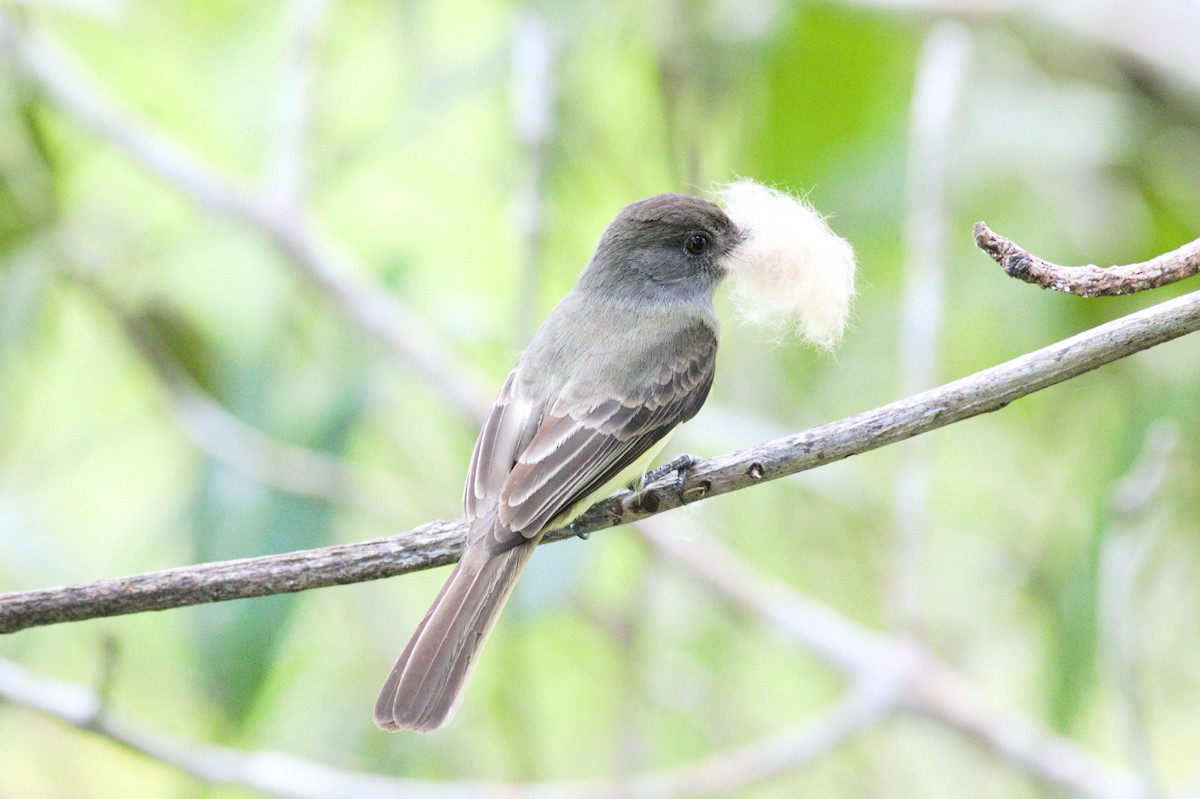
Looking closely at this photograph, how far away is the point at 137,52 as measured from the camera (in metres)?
4.75

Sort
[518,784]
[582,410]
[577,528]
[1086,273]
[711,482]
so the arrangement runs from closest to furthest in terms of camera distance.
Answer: [1086,273] < [711,482] < [577,528] < [582,410] < [518,784]

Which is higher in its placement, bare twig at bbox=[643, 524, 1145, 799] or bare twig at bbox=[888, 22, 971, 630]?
bare twig at bbox=[888, 22, 971, 630]

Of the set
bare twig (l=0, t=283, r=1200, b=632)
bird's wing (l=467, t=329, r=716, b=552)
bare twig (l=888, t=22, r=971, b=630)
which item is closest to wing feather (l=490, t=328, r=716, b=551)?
bird's wing (l=467, t=329, r=716, b=552)

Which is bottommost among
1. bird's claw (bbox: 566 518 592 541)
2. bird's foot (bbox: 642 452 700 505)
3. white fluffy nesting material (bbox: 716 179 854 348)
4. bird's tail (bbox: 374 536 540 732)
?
bird's tail (bbox: 374 536 540 732)

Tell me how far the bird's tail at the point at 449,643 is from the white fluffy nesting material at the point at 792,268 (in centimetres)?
68

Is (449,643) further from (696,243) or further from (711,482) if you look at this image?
(696,243)

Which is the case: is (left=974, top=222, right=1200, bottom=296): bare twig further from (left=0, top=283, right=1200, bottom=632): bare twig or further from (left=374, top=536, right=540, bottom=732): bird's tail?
(left=374, top=536, right=540, bottom=732): bird's tail

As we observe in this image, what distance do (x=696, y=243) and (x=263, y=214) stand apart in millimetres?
1602

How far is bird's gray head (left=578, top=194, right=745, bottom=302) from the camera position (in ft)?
10.4

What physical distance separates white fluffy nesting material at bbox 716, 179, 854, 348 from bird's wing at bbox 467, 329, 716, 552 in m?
0.23

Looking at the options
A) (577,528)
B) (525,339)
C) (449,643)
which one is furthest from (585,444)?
(525,339)

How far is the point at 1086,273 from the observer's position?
168cm

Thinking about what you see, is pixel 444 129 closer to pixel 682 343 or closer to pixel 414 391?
pixel 414 391

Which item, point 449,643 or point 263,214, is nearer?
point 449,643
